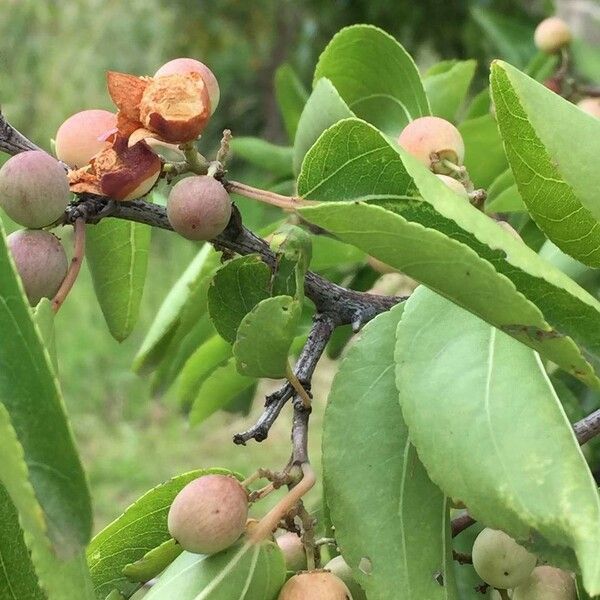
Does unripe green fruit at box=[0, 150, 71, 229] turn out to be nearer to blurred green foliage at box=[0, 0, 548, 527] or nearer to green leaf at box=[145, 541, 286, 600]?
green leaf at box=[145, 541, 286, 600]

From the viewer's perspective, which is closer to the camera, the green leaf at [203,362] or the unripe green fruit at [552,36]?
the green leaf at [203,362]

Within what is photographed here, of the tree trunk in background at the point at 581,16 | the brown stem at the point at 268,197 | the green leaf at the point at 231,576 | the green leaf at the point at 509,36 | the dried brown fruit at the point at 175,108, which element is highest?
the dried brown fruit at the point at 175,108

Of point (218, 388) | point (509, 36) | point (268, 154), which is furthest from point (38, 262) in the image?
point (509, 36)

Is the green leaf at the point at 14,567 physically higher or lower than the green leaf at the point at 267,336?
lower

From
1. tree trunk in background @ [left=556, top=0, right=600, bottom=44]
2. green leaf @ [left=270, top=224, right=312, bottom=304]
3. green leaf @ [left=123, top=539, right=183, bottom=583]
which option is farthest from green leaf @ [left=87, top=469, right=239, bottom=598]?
tree trunk in background @ [left=556, top=0, right=600, bottom=44]

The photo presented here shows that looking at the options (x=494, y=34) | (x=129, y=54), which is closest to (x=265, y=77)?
(x=129, y=54)

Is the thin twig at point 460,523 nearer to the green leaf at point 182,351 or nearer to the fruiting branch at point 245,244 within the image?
the fruiting branch at point 245,244

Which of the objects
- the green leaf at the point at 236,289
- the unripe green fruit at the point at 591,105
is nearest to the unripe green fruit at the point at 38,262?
the green leaf at the point at 236,289

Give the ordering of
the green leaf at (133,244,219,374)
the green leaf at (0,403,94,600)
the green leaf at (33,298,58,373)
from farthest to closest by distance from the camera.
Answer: the green leaf at (133,244,219,374), the green leaf at (33,298,58,373), the green leaf at (0,403,94,600)
